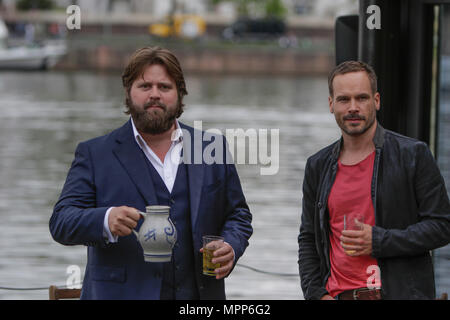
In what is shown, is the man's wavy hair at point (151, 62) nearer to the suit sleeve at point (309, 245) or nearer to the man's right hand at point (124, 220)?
the man's right hand at point (124, 220)

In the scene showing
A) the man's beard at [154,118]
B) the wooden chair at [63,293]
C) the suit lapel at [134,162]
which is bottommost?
the wooden chair at [63,293]

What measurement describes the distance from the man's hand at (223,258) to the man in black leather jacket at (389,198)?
1.15ft

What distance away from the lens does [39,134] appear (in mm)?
21500

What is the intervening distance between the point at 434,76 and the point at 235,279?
10.2 ft

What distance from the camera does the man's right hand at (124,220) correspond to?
9.75 ft

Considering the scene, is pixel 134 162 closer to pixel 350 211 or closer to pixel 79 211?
pixel 79 211

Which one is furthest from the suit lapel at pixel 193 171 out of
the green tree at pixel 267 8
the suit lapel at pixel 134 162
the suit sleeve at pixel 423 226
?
the green tree at pixel 267 8

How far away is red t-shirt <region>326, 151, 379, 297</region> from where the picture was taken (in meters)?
3.27

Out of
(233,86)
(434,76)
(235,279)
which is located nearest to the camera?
(434,76)

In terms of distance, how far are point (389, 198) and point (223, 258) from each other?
0.57 metres

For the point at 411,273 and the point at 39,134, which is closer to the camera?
the point at 411,273

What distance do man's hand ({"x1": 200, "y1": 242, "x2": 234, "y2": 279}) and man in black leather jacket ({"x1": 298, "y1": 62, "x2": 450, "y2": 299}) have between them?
35cm

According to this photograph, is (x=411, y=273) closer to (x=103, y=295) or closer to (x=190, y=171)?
(x=190, y=171)

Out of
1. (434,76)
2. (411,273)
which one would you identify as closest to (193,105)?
(434,76)
